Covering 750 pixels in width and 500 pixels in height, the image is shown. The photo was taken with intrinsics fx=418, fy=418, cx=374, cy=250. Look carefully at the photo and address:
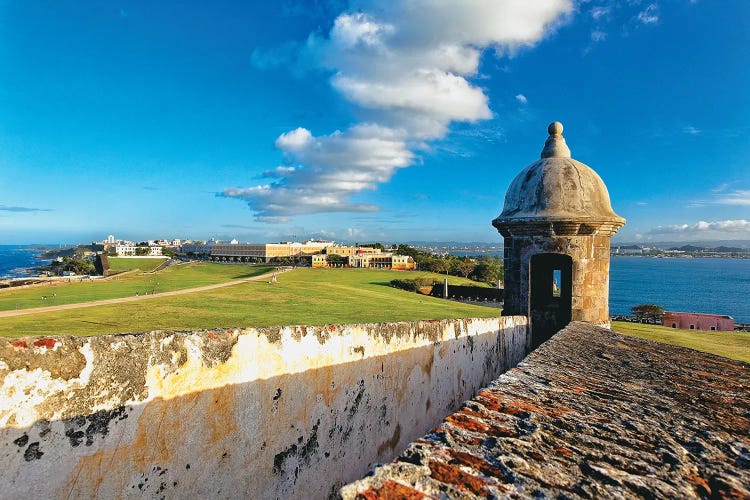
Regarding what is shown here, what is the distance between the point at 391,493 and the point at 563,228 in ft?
24.3

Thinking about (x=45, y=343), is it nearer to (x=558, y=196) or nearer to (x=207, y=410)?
(x=207, y=410)

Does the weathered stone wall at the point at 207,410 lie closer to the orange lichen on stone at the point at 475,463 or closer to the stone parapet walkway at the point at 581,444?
the stone parapet walkway at the point at 581,444

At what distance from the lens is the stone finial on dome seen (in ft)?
28.4

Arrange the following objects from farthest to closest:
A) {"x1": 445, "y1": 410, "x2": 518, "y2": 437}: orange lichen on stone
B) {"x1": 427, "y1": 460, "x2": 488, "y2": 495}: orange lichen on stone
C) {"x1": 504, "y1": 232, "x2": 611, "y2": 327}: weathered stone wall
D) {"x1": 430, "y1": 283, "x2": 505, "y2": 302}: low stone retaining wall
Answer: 1. {"x1": 430, "y1": 283, "x2": 505, "y2": 302}: low stone retaining wall
2. {"x1": 504, "y1": 232, "x2": 611, "y2": 327}: weathered stone wall
3. {"x1": 445, "y1": 410, "x2": 518, "y2": 437}: orange lichen on stone
4. {"x1": 427, "y1": 460, "x2": 488, "y2": 495}: orange lichen on stone

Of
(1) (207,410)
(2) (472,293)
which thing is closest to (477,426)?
(1) (207,410)

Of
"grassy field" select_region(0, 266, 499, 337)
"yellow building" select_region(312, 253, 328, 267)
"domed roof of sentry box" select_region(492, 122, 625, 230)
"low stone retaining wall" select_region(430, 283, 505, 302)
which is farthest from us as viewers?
"yellow building" select_region(312, 253, 328, 267)

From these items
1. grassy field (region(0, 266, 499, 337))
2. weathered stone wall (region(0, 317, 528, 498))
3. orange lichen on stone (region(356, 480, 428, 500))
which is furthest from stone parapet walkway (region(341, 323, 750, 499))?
grassy field (region(0, 266, 499, 337))

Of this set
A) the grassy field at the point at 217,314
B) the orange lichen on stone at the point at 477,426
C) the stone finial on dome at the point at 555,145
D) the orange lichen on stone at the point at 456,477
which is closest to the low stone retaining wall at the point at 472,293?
the grassy field at the point at 217,314

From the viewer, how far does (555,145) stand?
28.6ft

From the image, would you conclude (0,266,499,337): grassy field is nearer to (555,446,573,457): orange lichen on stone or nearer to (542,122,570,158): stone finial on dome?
(542,122,570,158): stone finial on dome

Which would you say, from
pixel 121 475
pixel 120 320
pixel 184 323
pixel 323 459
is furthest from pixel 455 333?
pixel 120 320

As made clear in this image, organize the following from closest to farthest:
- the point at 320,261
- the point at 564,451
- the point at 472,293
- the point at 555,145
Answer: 1. the point at 564,451
2. the point at 555,145
3. the point at 472,293
4. the point at 320,261

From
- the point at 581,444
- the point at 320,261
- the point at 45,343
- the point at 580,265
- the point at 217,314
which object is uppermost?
the point at 580,265

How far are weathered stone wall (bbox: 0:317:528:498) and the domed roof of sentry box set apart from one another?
4.30 meters
